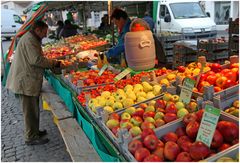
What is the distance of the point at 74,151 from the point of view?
255 cm

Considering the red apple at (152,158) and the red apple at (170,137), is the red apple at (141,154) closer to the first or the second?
the red apple at (152,158)

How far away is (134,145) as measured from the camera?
6.34ft

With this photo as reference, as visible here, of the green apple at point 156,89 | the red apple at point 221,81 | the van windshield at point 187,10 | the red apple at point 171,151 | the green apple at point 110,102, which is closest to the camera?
the red apple at point 171,151

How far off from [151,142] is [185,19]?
9760 mm

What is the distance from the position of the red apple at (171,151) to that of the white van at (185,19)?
8802mm

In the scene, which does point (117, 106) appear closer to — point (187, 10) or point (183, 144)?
point (183, 144)

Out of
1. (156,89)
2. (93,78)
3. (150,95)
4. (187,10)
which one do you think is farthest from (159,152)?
(187,10)

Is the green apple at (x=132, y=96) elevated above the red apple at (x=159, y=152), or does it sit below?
above

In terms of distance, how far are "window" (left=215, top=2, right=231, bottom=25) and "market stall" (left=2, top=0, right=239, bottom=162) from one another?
17.3m

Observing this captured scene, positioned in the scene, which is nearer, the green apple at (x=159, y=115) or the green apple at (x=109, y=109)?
the green apple at (x=159, y=115)

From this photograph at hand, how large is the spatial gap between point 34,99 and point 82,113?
4.41ft

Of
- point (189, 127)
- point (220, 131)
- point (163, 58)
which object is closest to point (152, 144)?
point (189, 127)

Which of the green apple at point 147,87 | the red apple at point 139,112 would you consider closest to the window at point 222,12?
the green apple at point 147,87

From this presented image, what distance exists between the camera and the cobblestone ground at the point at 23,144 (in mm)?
4113
